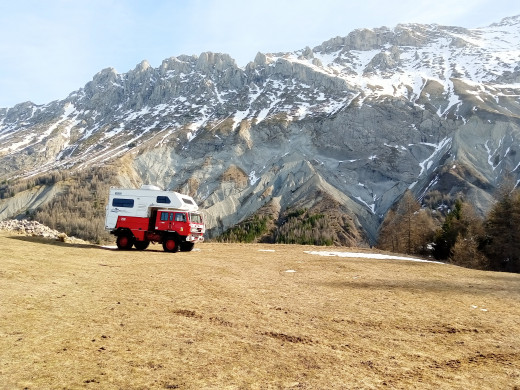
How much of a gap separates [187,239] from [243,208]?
141860 mm

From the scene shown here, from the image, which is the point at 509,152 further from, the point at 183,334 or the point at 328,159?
the point at 183,334

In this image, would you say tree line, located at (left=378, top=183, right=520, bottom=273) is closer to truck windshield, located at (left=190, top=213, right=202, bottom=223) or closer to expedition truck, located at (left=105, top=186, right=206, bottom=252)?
truck windshield, located at (left=190, top=213, right=202, bottom=223)

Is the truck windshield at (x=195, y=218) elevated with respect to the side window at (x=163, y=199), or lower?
lower

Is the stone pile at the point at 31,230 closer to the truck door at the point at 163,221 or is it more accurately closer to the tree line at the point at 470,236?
the truck door at the point at 163,221

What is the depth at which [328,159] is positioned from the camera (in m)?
192

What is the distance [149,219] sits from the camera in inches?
1109

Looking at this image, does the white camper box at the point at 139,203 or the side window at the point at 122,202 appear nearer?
the white camper box at the point at 139,203

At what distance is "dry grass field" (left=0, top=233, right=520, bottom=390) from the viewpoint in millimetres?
6664

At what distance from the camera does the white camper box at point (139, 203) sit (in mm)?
28219

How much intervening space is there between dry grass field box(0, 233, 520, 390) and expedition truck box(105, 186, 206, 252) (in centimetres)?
984

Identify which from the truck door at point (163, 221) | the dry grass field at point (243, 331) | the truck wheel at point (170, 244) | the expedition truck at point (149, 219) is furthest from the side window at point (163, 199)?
the dry grass field at point (243, 331)

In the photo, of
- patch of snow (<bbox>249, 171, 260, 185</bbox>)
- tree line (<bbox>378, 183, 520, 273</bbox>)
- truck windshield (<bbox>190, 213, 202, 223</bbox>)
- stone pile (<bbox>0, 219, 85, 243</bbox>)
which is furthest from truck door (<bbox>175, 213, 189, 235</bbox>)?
patch of snow (<bbox>249, 171, 260, 185</bbox>)

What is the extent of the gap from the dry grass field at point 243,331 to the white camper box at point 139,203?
10098mm

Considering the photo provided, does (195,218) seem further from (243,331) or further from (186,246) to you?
(243,331)
